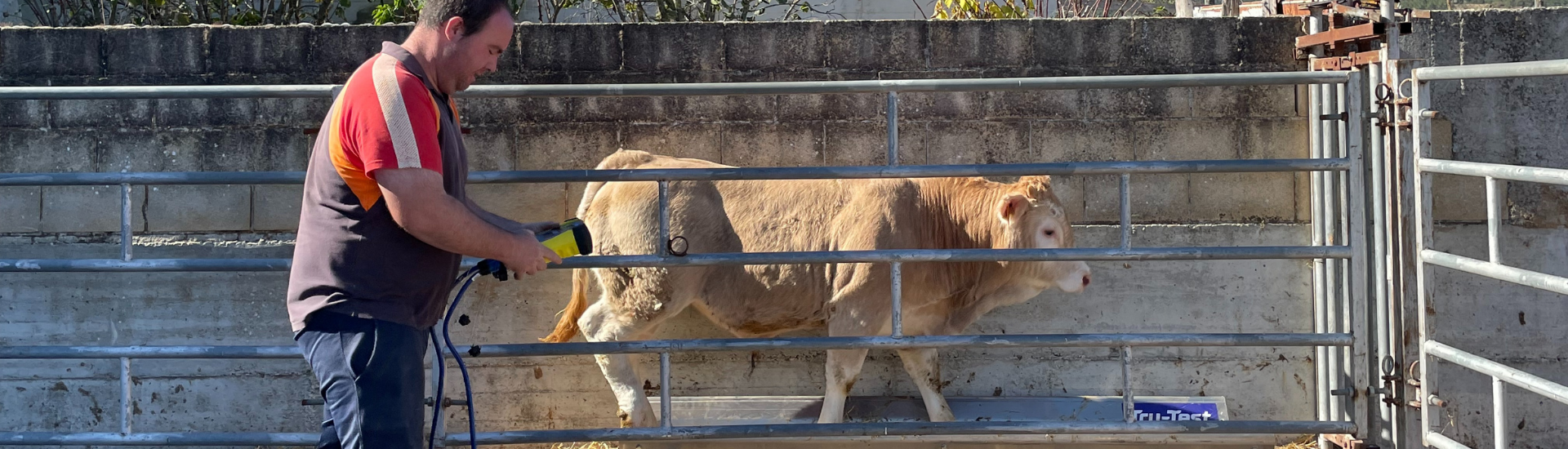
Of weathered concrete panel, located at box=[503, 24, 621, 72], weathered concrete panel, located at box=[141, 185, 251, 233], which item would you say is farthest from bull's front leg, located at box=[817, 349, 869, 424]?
weathered concrete panel, located at box=[141, 185, 251, 233]

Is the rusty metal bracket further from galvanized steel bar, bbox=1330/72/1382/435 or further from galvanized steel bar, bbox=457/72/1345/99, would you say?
galvanized steel bar, bbox=457/72/1345/99

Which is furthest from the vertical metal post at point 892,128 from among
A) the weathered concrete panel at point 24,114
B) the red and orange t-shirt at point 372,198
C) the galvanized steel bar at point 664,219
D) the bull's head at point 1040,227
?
the weathered concrete panel at point 24,114

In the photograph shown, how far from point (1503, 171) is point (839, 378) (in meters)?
2.37

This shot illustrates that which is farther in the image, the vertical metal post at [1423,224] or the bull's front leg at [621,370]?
the bull's front leg at [621,370]

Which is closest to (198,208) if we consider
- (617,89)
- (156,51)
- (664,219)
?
(156,51)

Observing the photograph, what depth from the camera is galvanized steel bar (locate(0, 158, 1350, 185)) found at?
347 cm

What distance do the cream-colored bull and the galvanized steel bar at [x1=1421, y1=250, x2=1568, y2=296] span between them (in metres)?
1.35

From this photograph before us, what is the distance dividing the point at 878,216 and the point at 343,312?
8.41 ft

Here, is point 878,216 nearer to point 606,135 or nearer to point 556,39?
point 606,135

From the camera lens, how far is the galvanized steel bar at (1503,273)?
288 cm

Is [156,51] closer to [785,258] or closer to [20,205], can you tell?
[20,205]

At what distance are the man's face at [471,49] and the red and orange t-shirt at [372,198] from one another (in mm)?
52

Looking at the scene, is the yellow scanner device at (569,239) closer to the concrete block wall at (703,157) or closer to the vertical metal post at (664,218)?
the vertical metal post at (664,218)

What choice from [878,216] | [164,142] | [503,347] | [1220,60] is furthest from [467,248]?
[1220,60]
